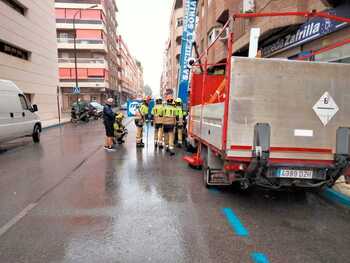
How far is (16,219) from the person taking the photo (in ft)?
12.6

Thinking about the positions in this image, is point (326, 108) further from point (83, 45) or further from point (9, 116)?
point (83, 45)

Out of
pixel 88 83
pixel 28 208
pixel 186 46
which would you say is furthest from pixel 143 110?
pixel 88 83

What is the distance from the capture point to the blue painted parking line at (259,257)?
9.31 feet

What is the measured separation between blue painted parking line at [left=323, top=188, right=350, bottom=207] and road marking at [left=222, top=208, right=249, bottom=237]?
198cm

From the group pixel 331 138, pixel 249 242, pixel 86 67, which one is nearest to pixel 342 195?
pixel 331 138

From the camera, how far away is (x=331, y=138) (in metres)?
3.82

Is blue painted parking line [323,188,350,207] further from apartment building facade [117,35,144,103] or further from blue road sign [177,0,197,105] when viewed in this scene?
apartment building facade [117,35,144,103]

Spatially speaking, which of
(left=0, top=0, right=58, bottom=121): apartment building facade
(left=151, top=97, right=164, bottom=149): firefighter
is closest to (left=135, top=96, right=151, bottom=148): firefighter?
(left=151, top=97, right=164, bottom=149): firefighter

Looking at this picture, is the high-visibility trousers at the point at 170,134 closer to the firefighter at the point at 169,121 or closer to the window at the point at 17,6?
the firefighter at the point at 169,121

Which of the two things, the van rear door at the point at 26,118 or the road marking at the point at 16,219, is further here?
the van rear door at the point at 26,118

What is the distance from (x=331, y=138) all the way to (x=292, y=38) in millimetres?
7350

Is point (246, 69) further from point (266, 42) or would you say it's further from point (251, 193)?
point (266, 42)

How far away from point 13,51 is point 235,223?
20.7 metres

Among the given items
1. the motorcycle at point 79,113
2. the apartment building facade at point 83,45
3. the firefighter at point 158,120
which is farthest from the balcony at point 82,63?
the firefighter at point 158,120
